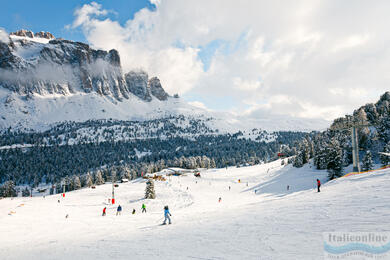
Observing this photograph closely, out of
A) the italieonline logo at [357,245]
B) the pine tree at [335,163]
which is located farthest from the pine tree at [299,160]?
the italieonline logo at [357,245]

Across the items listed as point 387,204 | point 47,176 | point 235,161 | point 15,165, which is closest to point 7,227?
point 387,204

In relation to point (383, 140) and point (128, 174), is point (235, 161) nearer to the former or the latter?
point (128, 174)

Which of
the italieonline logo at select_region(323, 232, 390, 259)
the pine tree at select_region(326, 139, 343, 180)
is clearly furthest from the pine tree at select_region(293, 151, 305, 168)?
the italieonline logo at select_region(323, 232, 390, 259)

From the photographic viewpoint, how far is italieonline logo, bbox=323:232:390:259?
253 inches

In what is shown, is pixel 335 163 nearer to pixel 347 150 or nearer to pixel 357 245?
pixel 347 150

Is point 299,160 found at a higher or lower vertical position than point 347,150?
lower

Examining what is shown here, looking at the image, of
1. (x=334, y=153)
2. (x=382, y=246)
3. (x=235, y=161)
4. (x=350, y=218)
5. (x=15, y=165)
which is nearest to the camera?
(x=382, y=246)

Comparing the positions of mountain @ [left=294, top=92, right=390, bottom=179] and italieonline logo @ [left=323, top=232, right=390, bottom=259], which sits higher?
mountain @ [left=294, top=92, right=390, bottom=179]

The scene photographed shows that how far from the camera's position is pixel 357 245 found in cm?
702

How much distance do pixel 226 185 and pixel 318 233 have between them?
5827cm

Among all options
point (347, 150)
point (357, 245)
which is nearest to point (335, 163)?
point (347, 150)

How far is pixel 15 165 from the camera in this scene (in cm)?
18512

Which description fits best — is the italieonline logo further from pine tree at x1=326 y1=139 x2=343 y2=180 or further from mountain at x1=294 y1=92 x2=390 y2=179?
pine tree at x1=326 y1=139 x2=343 y2=180

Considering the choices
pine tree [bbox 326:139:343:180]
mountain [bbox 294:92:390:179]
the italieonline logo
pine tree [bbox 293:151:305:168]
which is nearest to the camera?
the italieonline logo
